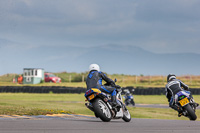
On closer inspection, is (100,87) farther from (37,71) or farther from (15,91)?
(37,71)

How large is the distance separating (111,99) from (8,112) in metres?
4.18

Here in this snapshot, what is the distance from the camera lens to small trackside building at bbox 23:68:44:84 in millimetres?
65625

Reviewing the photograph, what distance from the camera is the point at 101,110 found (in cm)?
1075

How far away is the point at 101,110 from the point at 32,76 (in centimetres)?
5633

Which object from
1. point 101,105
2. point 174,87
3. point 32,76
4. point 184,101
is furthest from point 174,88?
point 32,76

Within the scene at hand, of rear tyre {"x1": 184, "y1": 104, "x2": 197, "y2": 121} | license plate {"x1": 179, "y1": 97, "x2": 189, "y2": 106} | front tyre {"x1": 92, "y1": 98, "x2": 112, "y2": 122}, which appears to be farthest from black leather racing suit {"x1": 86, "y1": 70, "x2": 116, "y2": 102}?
rear tyre {"x1": 184, "y1": 104, "x2": 197, "y2": 121}

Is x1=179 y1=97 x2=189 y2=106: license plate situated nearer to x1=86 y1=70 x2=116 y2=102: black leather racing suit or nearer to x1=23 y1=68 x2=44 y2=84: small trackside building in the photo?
x1=86 y1=70 x2=116 y2=102: black leather racing suit

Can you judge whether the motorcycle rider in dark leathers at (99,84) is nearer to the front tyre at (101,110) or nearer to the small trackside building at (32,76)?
the front tyre at (101,110)

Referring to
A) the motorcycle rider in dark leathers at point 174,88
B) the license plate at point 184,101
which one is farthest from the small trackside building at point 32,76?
the license plate at point 184,101

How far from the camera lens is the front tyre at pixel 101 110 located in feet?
35.1

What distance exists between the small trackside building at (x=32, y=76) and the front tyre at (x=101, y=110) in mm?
55546

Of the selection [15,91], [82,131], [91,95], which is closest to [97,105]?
[91,95]

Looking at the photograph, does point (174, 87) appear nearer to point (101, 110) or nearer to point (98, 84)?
point (98, 84)

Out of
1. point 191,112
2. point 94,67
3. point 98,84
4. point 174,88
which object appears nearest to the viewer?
point 98,84
